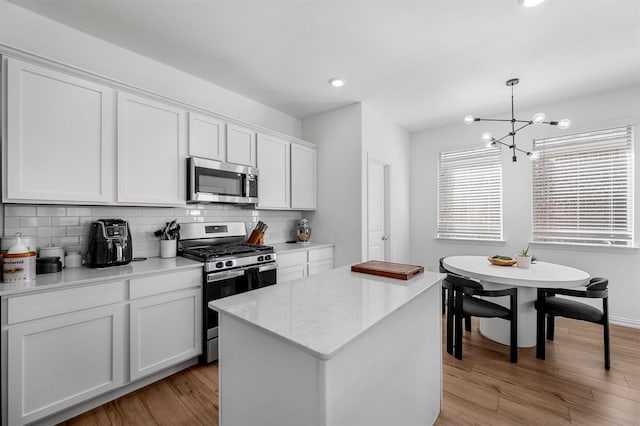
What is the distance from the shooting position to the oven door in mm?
2354

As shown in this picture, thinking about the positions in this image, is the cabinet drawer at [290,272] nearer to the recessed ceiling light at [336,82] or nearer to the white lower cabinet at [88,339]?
the white lower cabinet at [88,339]

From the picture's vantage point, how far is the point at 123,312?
1.90 meters

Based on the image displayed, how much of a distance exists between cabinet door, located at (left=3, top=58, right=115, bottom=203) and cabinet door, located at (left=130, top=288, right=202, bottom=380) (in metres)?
0.88

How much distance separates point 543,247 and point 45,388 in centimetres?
501

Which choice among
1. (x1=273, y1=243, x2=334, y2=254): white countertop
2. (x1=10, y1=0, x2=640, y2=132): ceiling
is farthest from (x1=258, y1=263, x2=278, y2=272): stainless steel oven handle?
(x1=10, y1=0, x2=640, y2=132): ceiling

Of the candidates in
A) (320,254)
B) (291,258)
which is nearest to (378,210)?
(320,254)

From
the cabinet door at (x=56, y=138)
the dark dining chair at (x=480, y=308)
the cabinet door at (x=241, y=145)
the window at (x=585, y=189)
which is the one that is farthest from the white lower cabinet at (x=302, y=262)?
the window at (x=585, y=189)

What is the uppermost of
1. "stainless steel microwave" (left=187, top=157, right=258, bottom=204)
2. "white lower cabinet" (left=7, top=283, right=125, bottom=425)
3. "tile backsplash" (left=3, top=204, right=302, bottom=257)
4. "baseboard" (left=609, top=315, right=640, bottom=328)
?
"stainless steel microwave" (left=187, top=157, right=258, bottom=204)

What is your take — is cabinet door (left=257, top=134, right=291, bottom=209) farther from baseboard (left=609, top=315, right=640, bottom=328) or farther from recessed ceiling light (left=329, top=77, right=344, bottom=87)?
baseboard (left=609, top=315, right=640, bottom=328)

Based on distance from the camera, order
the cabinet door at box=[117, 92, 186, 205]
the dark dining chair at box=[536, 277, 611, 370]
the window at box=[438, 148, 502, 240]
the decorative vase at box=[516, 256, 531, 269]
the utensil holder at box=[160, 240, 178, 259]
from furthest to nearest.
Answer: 1. the window at box=[438, 148, 502, 240]
2. the decorative vase at box=[516, 256, 531, 269]
3. the utensil holder at box=[160, 240, 178, 259]
4. the dark dining chair at box=[536, 277, 611, 370]
5. the cabinet door at box=[117, 92, 186, 205]

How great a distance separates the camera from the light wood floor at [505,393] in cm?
178

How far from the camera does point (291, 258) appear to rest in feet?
10.5

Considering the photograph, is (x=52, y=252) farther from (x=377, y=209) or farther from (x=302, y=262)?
(x=377, y=209)

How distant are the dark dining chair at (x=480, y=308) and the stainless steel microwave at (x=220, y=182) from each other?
2.22 m
